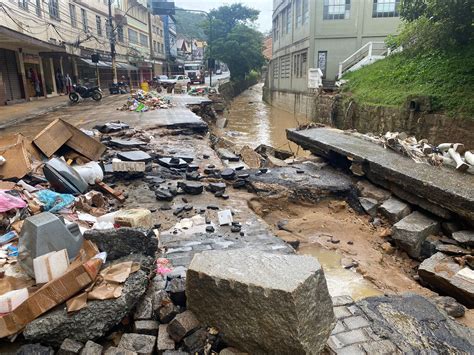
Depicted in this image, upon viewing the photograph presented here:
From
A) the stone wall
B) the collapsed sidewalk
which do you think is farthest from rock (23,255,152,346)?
the stone wall

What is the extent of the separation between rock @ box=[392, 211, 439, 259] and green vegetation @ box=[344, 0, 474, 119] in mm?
4971

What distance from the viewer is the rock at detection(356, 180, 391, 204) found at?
19.6 ft

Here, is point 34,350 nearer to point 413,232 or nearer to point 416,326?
point 416,326

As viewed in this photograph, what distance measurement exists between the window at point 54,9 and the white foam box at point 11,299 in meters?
23.6

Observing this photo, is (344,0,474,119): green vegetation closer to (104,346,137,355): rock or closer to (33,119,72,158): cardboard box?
(33,119,72,158): cardboard box

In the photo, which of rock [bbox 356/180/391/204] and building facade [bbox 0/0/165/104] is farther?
building facade [bbox 0/0/165/104]

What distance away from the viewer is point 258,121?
2384 cm

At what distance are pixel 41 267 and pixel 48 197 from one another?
83.5 inches

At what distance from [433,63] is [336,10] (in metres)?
11.7

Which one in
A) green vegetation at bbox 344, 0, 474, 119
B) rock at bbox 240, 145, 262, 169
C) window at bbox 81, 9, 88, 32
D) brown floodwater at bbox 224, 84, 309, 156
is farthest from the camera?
window at bbox 81, 9, 88, 32

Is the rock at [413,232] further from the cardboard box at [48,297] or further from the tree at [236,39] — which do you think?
the tree at [236,39]

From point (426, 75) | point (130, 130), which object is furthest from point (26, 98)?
point (426, 75)

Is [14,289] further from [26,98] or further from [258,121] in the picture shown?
[258,121]

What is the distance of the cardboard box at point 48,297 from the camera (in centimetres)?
232
